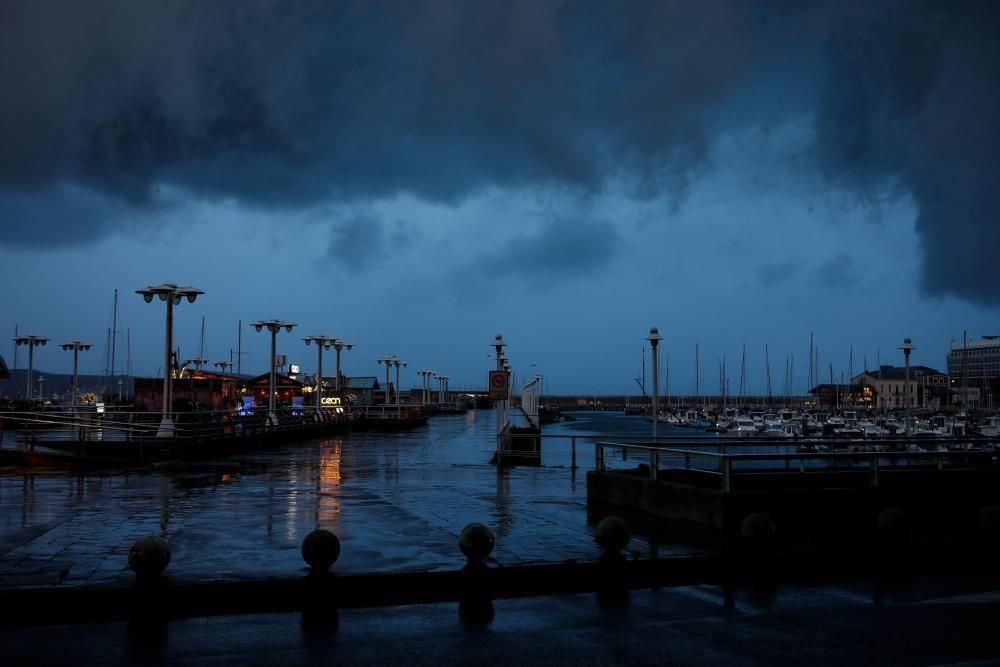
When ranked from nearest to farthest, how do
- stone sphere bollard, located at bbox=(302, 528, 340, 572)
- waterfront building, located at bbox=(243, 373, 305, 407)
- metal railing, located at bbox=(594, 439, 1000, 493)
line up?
stone sphere bollard, located at bbox=(302, 528, 340, 572) → metal railing, located at bbox=(594, 439, 1000, 493) → waterfront building, located at bbox=(243, 373, 305, 407)

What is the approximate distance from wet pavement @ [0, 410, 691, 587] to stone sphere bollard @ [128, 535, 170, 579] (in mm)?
418

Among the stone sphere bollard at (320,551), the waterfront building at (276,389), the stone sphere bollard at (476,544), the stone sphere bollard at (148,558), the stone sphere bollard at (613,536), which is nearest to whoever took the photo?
the stone sphere bollard at (148,558)

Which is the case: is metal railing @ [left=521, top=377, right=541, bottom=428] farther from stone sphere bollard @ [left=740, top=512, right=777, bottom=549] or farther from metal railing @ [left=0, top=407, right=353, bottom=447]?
stone sphere bollard @ [left=740, top=512, right=777, bottom=549]

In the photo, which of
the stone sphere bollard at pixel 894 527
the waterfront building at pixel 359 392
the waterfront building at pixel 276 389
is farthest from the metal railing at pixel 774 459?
the waterfront building at pixel 359 392

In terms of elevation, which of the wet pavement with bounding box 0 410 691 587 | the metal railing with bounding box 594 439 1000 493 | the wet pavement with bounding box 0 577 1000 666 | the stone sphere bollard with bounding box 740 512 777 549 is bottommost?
the wet pavement with bounding box 0 577 1000 666

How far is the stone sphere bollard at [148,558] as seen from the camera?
9.46 meters

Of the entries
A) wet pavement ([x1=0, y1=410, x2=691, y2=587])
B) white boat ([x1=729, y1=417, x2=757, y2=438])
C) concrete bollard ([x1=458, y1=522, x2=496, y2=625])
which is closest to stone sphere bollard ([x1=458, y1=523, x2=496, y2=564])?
concrete bollard ([x1=458, y1=522, x2=496, y2=625])

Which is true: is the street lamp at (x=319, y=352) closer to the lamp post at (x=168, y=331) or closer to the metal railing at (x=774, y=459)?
the lamp post at (x=168, y=331)

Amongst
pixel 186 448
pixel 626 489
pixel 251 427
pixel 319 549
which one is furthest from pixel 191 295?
pixel 319 549

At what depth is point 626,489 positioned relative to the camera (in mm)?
17016

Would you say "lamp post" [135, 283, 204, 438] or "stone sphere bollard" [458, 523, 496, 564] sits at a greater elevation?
"lamp post" [135, 283, 204, 438]

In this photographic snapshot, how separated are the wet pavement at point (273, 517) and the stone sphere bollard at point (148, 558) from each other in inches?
16.5

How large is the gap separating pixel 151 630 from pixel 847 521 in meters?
11.2

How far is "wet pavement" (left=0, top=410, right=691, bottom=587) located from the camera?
36.2ft
